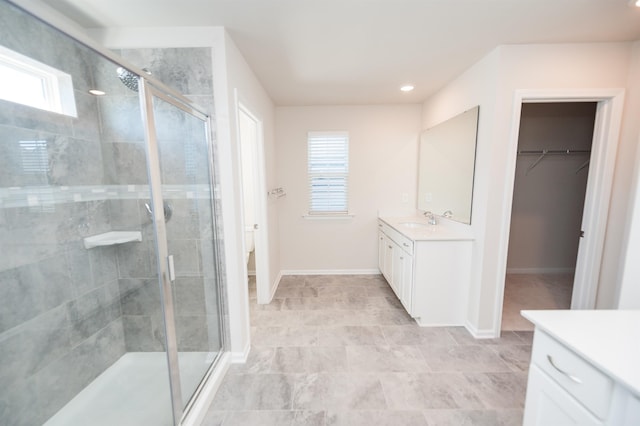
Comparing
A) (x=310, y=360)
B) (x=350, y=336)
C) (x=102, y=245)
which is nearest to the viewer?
(x=102, y=245)

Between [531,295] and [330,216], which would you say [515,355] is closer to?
[531,295]

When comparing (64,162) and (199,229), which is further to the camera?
(199,229)

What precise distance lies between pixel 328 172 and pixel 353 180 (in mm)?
399

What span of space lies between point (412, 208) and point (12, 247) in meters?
3.95

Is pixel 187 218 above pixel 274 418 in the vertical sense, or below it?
above

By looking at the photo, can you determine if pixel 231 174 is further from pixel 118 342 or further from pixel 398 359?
pixel 398 359

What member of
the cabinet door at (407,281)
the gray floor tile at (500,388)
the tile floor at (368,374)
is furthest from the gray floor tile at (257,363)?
the gray floor tile at (500,388)

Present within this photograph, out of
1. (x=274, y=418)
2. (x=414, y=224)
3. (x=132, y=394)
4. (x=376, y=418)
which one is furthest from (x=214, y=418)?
(x=414, y=224)

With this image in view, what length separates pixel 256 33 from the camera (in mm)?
1806

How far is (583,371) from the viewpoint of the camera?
861 mm

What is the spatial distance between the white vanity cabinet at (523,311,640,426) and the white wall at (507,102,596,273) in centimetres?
314

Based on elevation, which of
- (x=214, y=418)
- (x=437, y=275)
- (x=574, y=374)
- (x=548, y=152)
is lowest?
(x=214, y=418)

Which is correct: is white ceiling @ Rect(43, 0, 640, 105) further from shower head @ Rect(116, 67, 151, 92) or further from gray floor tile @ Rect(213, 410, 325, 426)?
gray floor tile @ Rect(213, 410, 325, 426)

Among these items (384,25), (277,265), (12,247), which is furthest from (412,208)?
(12,247)
